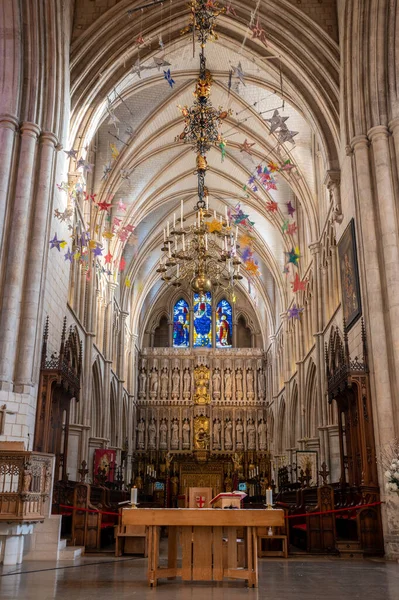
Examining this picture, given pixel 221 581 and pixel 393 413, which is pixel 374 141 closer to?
pixel 393 413

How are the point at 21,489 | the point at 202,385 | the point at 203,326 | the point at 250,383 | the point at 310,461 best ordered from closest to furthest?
the point at 21,489
the point at 310,461
the point at 202,385
the point at 250,383
the point at 203,326

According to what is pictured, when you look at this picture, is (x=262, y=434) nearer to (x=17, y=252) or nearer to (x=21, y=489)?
(x=17, y=252)

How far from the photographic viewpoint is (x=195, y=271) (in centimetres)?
1661

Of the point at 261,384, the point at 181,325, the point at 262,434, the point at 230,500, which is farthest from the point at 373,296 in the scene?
the point at 181,325

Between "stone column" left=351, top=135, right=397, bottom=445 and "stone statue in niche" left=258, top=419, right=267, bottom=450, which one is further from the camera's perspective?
"stone statue in niche" left=258, top=419, right=267, bottom=450

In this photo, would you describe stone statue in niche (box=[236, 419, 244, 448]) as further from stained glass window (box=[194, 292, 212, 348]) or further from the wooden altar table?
the wooden altar table

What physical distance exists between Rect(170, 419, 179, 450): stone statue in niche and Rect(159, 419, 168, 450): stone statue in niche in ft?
1.01

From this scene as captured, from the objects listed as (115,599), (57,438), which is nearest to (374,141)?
(57,438)

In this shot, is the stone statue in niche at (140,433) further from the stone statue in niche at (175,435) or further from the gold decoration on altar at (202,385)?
the gold decoration on altar at (202,385)

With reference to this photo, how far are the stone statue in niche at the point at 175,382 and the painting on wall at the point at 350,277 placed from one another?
678 inches

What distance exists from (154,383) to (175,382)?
3.54 ft

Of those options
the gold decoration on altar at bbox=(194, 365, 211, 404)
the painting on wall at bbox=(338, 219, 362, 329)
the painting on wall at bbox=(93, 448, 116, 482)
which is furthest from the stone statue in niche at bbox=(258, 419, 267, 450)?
the painting on wall at bbox=(338, 219, 362, 329)

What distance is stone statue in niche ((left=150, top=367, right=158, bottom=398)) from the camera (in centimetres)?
3066

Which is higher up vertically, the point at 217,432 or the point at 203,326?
the point at 203,326
